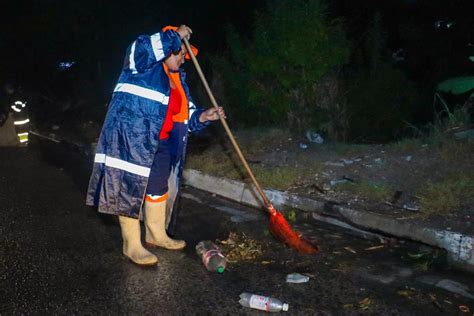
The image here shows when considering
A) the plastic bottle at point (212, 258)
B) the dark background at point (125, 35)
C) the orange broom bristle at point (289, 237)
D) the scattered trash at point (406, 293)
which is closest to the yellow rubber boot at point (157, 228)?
the plastic bottle at point (212, 258)

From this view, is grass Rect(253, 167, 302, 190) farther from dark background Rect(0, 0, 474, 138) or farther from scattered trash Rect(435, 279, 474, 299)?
dark background Rect(0, 0, 474, 138)

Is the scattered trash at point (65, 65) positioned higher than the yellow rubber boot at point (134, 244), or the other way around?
the scattered trash at point (65, 65)

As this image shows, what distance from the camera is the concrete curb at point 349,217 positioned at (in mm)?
4633

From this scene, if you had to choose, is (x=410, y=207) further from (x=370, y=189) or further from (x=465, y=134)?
(x=465, y=134)

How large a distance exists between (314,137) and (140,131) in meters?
4.82

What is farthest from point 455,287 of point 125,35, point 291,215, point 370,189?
point 125,35

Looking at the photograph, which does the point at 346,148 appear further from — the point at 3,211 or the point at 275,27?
the point at 3,211

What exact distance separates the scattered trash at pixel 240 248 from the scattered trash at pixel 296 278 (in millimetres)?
538

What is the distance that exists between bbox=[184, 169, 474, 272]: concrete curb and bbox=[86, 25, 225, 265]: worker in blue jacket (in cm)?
193

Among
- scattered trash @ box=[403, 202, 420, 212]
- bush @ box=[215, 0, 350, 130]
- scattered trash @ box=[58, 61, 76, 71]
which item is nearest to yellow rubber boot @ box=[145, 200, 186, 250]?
scattered trash @ box=[403, 202, 420, 212]

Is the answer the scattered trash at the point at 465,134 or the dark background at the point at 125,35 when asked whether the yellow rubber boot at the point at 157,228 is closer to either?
the scattered trash at the point at 465,134

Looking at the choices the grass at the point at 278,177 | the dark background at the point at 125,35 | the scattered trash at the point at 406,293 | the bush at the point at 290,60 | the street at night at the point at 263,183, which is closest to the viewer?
the scattered trash at the point at 406,293

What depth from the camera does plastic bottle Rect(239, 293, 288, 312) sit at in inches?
148

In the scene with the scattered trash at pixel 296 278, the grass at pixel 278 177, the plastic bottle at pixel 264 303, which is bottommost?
the scattered trash at pixel 296 278
